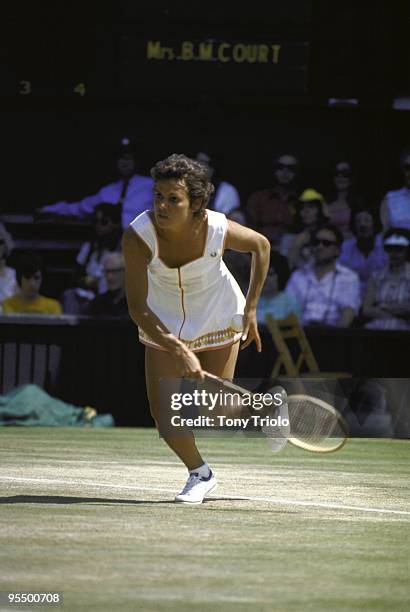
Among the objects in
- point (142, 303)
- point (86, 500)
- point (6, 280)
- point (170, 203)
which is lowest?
point (6, 280)

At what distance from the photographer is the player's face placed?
863cm

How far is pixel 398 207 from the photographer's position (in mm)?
17172

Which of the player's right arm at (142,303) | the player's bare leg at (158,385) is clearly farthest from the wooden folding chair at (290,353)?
the player's right arm at (142,303)

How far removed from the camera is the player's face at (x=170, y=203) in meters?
8.63

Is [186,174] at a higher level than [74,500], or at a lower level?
higher

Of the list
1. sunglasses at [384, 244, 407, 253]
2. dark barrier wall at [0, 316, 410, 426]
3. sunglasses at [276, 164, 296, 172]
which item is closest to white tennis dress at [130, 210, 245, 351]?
dark barrier wall at [0, 316, 410, 426]

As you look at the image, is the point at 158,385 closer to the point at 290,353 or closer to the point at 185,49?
the point at 290,353

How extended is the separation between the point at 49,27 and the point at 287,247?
3.61 metres

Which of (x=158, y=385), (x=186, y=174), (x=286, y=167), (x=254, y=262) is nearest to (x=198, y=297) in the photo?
(x=254, y=262)

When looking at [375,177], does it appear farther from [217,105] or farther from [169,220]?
[169,220]

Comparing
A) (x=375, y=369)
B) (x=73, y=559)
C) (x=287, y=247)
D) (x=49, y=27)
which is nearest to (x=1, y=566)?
(x=73, y=559)

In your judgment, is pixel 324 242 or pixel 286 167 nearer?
pixel 324 242

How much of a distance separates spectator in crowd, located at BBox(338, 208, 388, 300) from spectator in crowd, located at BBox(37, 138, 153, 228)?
2.19 m

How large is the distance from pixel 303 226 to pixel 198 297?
8.28 meters
